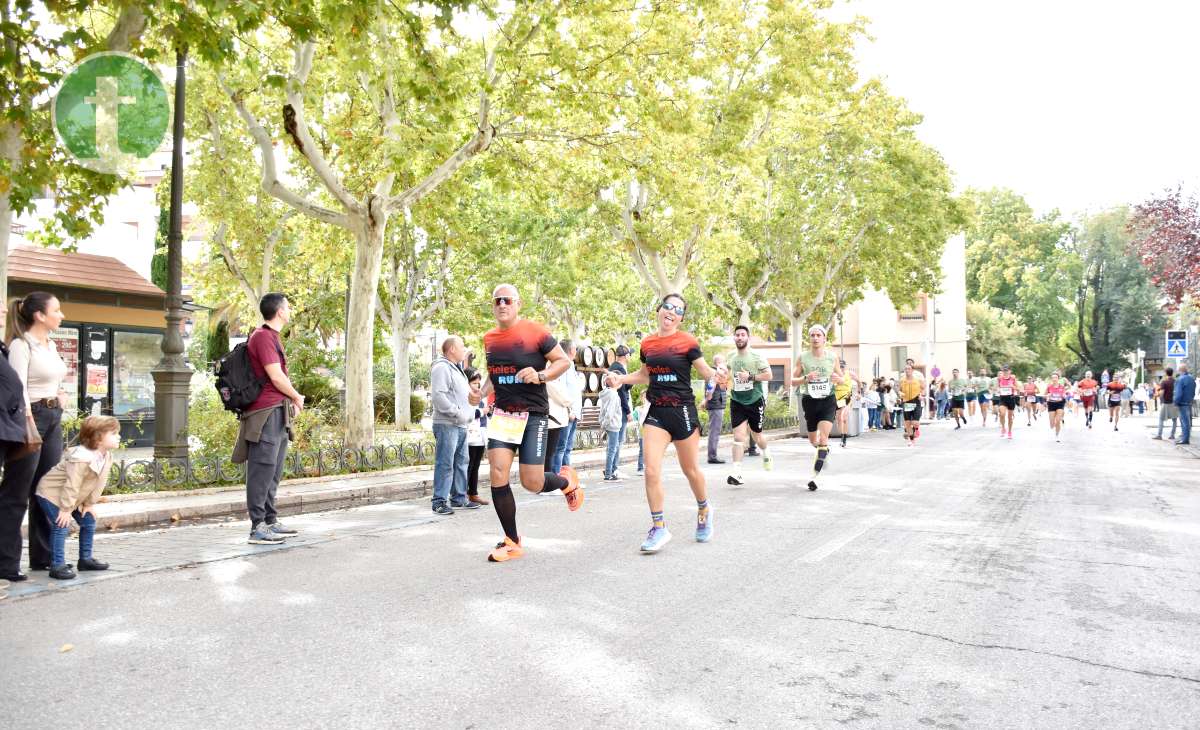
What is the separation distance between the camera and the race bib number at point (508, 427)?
22.2ft

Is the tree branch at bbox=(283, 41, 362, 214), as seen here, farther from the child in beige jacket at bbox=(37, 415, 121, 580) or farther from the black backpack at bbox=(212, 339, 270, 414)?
the child in beige jacket at bbox=(37, 415, 121, 580)

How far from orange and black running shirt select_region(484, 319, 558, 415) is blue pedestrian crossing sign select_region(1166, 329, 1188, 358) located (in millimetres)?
26263

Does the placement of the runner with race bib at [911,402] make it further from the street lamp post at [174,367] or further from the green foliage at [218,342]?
the green foliage at [218,342]

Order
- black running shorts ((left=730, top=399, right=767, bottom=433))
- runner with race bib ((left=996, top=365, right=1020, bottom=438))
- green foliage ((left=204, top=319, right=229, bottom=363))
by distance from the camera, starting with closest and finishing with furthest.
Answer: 1. black running shorts ((left=730, top=399, right=767, bottom=433))
2. runner with race bib ((left=996, top=365, right=1020, bottom=438))
3. green foliage ((left=204, top=319, right=229, bottom=363))

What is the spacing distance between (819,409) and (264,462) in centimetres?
714

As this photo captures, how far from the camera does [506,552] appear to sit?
6879 millimetres

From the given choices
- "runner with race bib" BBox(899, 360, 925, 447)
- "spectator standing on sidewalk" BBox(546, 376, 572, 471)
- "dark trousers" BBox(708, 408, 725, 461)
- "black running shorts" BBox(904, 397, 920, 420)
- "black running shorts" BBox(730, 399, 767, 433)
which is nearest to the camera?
"spectator standing on sidewalk" BBox(546, 376, 572, 471)

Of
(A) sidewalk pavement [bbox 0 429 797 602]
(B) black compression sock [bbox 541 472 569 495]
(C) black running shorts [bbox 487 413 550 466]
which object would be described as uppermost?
(C) black running shorts [bbox 487 413 550 466]

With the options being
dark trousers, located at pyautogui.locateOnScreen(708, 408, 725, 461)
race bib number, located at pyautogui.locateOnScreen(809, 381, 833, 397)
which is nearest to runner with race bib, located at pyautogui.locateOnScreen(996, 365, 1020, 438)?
dark trousers, located at pyautogui.locateOnScreen(708, 408, 725, 461)

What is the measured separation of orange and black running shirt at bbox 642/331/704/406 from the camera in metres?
7.48

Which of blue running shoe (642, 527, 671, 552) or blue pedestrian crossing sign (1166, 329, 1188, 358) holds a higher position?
blue pedestrian crossing sign (1166, 329, 1188, 358)

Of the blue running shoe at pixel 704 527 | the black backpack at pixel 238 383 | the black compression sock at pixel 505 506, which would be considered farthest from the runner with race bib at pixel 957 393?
the black backpack at pixel 238 383

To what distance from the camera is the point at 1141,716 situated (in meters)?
3.70

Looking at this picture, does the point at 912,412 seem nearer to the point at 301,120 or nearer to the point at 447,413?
the point at 301,120
